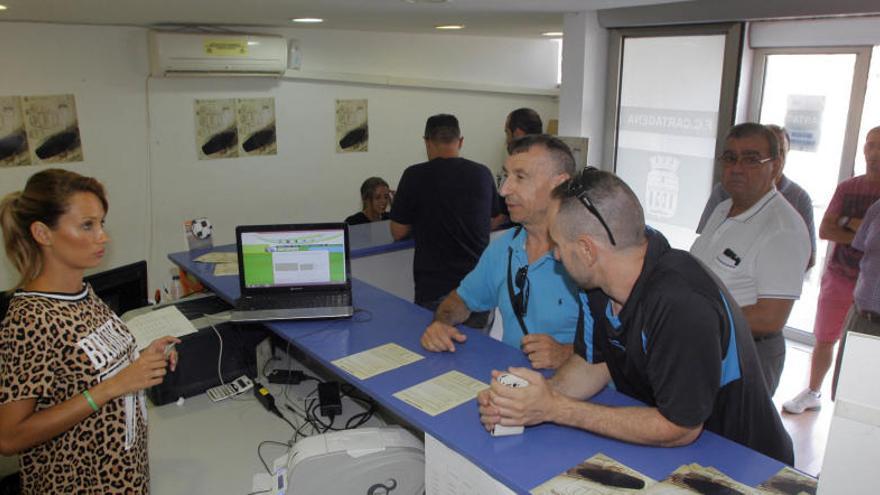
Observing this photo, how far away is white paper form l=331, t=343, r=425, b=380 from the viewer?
1953 mm

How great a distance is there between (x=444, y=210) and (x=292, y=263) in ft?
3.45

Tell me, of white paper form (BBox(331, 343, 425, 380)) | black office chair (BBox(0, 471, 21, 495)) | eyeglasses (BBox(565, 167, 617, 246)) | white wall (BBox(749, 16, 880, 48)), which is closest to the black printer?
black office chair (BBox(0, 471, 21, 495))

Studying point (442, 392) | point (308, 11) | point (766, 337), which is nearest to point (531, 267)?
point (442, 392)

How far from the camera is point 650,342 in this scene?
4.77 ft

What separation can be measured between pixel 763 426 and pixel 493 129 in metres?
5.36

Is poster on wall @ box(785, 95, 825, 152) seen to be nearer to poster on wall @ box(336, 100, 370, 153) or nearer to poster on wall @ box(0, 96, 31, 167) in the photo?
poster on wall @ box(336, 100, 370, 153)

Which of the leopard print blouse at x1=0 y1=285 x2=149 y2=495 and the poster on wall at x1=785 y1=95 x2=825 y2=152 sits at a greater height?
the poster on wall at x1=785 y1=95 x2=825 y2=152

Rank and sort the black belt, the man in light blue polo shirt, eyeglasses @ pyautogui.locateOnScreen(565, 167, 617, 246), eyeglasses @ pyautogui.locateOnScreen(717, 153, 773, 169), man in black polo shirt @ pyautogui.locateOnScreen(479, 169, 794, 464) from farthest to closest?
1. eyeglasses @ pyautogui.locateOnScreen(717, 153, 773, 169)
2. the black belt
3. the man in light blue polo shirt
4. eyeglasses @ pyautogui.locateOnScreen(565, 167, 617, 246)
5. man in black polo shirt @ pyautogui.locateOnScreen(479, 169, 794, 464)

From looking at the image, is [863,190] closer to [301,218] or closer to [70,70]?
[301,218]

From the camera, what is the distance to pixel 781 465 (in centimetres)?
143

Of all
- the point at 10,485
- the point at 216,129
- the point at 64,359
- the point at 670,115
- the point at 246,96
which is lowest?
the point at 10,485

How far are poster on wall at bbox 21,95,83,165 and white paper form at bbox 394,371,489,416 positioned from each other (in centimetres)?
378

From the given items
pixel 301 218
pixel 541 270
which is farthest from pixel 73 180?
pixel 301 218

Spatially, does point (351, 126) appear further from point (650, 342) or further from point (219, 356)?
point (650, 342)
